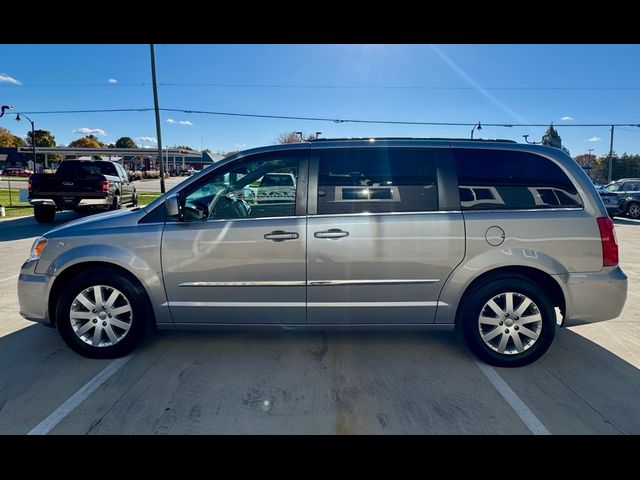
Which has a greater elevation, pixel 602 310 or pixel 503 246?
pixel 503 246

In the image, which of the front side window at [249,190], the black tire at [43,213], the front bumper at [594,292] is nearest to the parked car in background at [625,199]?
the front bumper at [594,292]

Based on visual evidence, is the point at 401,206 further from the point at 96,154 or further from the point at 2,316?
the point at 96,154

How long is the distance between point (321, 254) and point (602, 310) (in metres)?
2.48

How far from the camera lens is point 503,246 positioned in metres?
3.18

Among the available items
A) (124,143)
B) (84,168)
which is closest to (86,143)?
(124,143)

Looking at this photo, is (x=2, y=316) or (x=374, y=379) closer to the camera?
(x=374, y=379)

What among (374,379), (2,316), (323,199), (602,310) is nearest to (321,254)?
(323,199)

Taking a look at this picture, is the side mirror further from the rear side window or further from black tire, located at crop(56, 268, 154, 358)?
the rear side window

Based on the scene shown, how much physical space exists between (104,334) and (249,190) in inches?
72.1

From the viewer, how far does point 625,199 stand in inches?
678

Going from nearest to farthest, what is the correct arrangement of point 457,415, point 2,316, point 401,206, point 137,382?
point 457,415 → point 137,382 → point 401,206 → point 2,316

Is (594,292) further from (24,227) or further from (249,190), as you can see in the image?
(24,227)

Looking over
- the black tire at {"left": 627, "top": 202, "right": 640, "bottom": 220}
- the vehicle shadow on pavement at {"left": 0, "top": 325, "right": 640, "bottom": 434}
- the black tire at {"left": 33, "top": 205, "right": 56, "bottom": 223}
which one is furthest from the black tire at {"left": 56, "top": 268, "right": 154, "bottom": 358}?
the black tire at {"left": 627, "top": 202, "right": 640, "bottom": 220}

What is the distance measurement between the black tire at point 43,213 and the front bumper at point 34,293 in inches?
389
